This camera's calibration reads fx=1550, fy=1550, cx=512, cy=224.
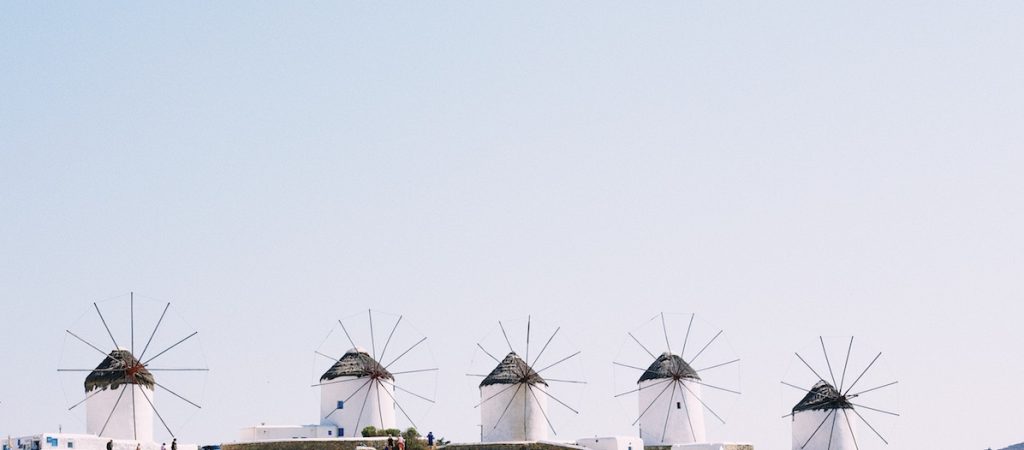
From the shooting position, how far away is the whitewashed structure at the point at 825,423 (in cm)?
6431

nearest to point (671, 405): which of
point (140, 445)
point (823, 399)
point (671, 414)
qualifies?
point (671, 414)

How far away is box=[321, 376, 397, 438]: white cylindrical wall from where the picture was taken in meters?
62.7

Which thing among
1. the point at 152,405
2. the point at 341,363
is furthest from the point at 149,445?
the point at 341,363

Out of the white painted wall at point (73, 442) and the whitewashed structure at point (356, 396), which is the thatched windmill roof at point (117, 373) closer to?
the white painted wall at point (73, 442)

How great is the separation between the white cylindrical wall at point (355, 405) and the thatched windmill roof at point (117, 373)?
8.99 m

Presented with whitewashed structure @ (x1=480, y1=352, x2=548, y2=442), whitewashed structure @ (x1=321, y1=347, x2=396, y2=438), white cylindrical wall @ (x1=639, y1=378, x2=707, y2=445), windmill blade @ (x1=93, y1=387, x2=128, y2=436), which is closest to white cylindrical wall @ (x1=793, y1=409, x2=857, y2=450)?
white cylindrical wall @ (x1=639, y1=378, x2=707, y2=445)

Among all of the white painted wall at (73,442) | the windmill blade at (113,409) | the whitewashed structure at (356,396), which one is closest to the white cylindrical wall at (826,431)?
the whitewashed structure at (356,396)

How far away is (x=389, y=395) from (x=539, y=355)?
644 centimetres

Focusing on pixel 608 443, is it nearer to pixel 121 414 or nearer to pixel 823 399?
pixel 823 399

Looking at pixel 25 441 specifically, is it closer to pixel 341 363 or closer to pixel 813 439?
pixel 341 363

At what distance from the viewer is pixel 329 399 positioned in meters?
63.5

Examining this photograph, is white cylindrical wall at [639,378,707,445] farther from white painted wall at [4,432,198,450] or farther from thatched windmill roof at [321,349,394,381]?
white painted wall at [4,432,198,450]

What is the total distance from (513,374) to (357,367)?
6.75 metres

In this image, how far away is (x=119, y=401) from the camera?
2194 inches
